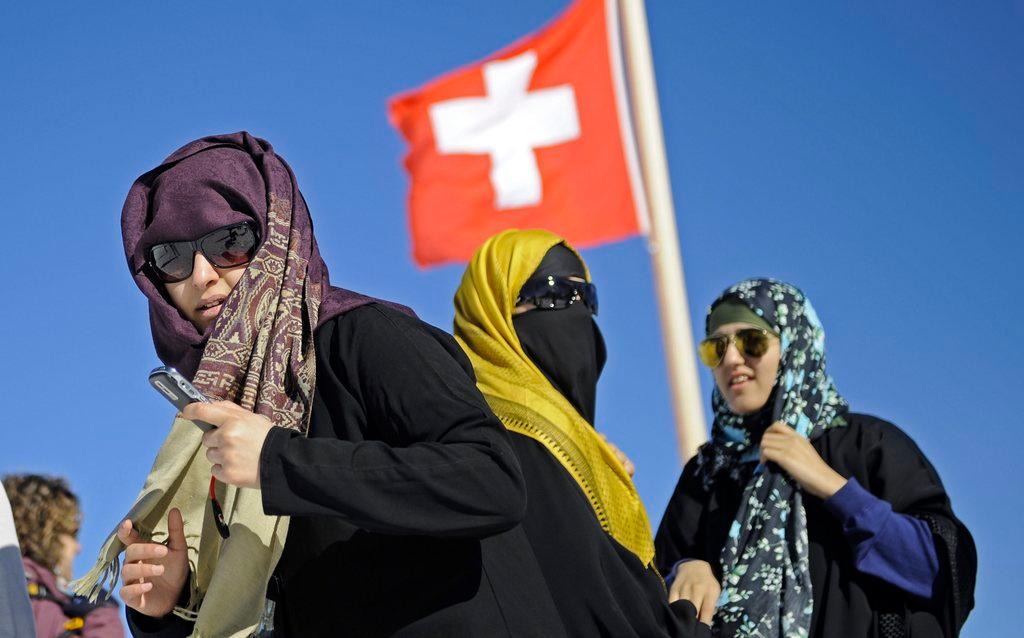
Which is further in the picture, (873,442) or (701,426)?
(701,426)

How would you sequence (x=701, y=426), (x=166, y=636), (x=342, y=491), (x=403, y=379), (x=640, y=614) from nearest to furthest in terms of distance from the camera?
(x=342, y=491) → (x=403, y=379) → (x=166, y=636) → (x=640, y=614) → (x=701, y=426)

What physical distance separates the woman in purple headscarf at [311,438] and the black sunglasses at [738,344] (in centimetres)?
208

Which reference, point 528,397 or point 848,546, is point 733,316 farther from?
point 528,397

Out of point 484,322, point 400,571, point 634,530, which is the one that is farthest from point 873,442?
point 400,571

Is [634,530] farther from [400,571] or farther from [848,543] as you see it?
[400,571]

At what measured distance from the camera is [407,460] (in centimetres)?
209

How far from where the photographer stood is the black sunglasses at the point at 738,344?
439 centimetres

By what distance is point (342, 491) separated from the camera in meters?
2.06

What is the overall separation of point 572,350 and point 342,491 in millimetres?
1762

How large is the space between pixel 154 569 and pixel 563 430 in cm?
117

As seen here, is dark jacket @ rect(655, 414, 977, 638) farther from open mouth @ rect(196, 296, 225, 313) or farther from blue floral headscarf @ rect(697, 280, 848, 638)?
open mouth @ rect(196, 296, 225, 313)

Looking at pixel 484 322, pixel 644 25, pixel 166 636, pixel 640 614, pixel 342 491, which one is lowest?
pixel 166 636

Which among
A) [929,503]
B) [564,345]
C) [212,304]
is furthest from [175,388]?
[929,503]

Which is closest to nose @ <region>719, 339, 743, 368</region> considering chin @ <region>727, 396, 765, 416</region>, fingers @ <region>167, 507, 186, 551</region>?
chin @ <region>727, 396, 765, 416</region>
